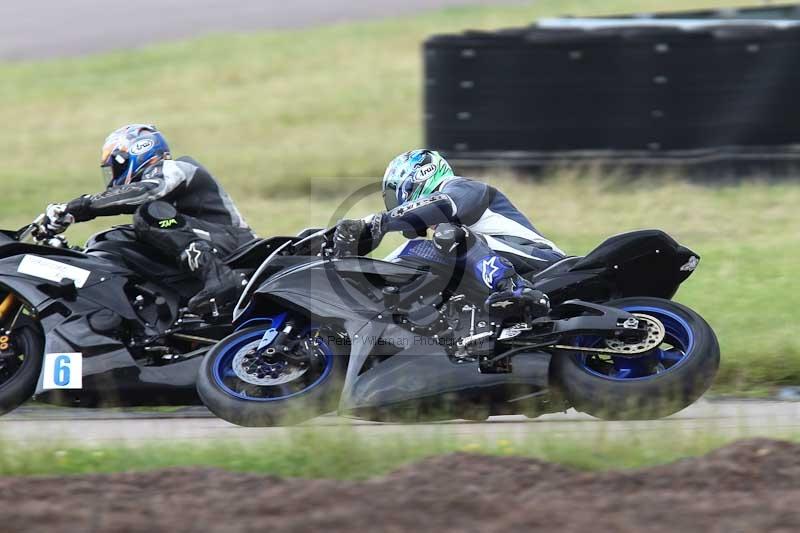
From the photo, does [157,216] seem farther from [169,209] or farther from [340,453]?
[340,453]

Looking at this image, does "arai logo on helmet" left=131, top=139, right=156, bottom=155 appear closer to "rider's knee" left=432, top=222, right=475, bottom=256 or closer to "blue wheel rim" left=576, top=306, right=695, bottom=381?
"rider's knee" left=432, top=222, right=475, bottom=256

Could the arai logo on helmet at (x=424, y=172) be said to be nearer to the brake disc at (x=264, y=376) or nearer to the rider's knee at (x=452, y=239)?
the rider's knee at (x=452, y=239)

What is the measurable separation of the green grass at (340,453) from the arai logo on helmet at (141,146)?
7.90 feet

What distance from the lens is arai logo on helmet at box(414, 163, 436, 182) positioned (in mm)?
7277

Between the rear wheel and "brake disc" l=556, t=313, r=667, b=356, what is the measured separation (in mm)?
2991

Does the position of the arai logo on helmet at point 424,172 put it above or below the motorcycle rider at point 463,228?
above

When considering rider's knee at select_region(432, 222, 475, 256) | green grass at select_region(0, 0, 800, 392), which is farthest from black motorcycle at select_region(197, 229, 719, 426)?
green grass at select_region(0, 0, 800, 392)

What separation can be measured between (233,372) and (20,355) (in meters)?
1.36

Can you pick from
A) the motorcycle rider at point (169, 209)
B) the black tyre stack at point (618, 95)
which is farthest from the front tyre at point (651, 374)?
the black tyre stack at point (618, 95)

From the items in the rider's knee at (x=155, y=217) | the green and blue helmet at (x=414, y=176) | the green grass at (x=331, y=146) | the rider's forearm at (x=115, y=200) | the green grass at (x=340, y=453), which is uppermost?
the green and blue helmet at (x=414, y=176)

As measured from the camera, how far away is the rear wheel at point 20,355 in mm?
7414

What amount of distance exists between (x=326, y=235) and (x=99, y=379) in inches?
59.2

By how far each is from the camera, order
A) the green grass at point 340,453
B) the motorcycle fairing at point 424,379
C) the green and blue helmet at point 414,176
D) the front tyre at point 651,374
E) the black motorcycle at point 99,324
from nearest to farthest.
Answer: the green grass at point 340,453, the front tyre at point 651,374, the motorcycle fairing at point 424,379, the green and blue helmet at point 414,176, the black motorcycle at point 99,324

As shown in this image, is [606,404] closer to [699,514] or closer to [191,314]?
[699,514]
